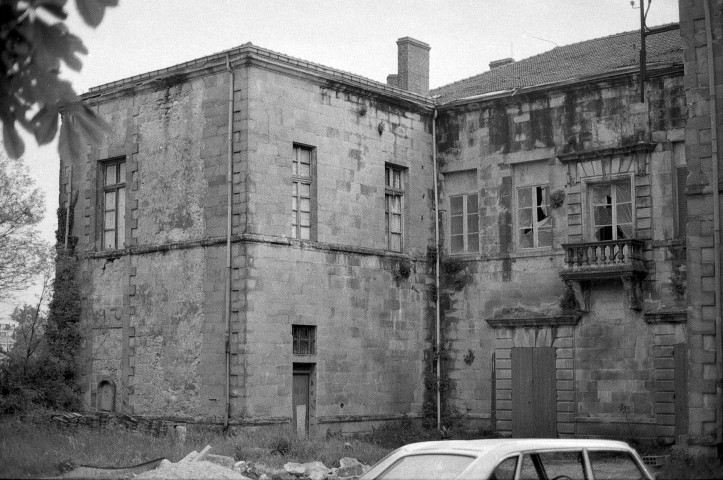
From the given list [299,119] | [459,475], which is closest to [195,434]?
[299,119]

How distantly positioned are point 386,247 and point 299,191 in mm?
3203

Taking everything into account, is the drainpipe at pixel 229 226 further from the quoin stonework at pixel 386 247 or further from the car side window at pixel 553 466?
the car side window at pixel 553 466

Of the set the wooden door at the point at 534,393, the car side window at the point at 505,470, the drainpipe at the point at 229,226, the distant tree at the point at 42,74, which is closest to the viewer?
the distant tree at the point at 42,74

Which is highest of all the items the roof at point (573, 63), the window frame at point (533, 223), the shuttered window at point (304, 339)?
the roof at point (573, 63)

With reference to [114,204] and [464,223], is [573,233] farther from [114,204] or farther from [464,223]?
[114,204]

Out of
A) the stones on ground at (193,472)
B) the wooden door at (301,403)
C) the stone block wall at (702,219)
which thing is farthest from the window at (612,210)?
the stones on ground at (193,472)

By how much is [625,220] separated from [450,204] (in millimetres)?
4945

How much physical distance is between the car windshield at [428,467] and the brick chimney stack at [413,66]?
66.8ft

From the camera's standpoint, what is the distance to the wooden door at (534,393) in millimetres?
24031

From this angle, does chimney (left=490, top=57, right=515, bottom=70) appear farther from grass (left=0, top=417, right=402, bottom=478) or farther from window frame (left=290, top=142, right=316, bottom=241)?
grass (left=0, top=417, right=402, bottom=478)

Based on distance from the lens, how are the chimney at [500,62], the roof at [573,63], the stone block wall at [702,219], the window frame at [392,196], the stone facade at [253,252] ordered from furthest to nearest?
the chimney at [500,62] → the window frame at [392,196] → the roof at [573,63] → the stone facade at [253,252] → the stone block wall at [702,219]

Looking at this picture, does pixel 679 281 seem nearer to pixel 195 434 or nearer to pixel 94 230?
pixel 195 434

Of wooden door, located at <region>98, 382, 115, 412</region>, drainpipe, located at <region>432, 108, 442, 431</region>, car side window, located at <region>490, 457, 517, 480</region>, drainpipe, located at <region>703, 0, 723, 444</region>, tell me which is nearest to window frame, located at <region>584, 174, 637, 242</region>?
drainpipe, located at <region>432, 108, 442, 431</region>

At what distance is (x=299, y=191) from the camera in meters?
23.5
